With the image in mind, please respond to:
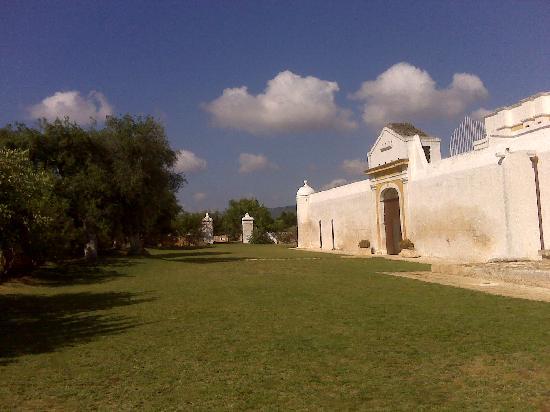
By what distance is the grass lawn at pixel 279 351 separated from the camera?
181 inches

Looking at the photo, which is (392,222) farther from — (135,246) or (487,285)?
(487,285)

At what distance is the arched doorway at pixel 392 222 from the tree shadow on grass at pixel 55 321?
66.2 ft

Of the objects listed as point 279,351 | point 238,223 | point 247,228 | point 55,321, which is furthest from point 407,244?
point 238,223

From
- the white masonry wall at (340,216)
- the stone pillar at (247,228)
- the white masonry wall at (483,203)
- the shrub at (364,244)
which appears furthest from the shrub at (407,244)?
the stone pillar at (247,228)

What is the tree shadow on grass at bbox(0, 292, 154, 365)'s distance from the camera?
730cm

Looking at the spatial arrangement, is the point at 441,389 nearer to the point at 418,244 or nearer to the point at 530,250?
the point at 530,250

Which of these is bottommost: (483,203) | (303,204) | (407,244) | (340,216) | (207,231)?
(407,244)

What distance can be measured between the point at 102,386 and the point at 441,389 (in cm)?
345

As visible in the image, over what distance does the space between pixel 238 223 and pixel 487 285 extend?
60.2 meters

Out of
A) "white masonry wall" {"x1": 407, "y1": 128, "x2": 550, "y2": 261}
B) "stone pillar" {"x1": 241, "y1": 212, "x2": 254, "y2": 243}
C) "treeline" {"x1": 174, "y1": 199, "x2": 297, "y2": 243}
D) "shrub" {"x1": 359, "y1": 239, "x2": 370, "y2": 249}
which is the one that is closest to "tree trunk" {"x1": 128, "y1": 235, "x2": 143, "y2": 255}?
"shrub" {"x1": 359, "y1": 239, "x2": 370, "y2": 249}

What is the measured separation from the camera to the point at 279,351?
6297mm

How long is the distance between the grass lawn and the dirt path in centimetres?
91

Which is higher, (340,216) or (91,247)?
(340,216)

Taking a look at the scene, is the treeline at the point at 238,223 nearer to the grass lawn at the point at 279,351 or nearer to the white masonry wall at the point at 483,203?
the white masonry wall at the point at 483,203
